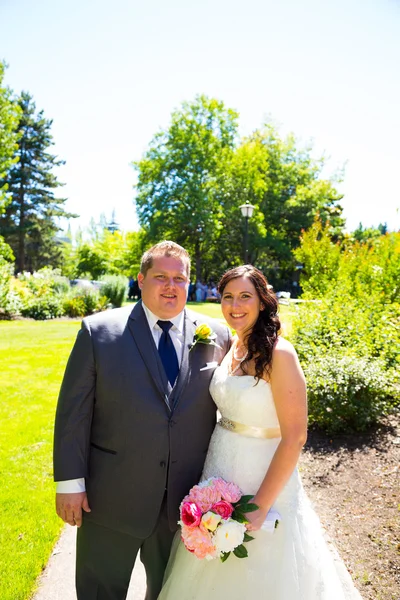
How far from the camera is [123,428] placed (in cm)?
240

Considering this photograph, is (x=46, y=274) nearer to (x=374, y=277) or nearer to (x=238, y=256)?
(x=374, y=277)

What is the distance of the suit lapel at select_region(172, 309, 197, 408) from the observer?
2.46 metres

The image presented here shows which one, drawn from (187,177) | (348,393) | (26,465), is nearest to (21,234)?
(187,177)

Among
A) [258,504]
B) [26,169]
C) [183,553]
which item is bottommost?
[183,553]

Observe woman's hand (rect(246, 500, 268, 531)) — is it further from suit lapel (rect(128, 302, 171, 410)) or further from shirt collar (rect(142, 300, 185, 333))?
shirt collar (rect(142, 300, 185, 333))

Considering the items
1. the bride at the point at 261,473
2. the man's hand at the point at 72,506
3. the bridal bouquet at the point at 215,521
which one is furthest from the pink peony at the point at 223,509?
the man's hand at the point at 72,506

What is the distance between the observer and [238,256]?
4125cm

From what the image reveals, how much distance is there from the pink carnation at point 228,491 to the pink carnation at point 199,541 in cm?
21

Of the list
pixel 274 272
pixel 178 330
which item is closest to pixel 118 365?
pixel 178 330

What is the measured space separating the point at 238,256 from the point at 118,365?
3935cm

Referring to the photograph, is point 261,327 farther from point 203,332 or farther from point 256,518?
point 256,518

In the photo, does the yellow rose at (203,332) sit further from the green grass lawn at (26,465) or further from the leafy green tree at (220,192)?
the leafy green tree at (220,192)

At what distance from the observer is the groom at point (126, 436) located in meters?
2.40

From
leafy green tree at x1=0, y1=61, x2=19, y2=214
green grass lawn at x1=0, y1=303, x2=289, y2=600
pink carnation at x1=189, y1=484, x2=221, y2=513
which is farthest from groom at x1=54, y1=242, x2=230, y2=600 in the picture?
leafy green tree at x1=0, y1=61, x2=19, y2=214
